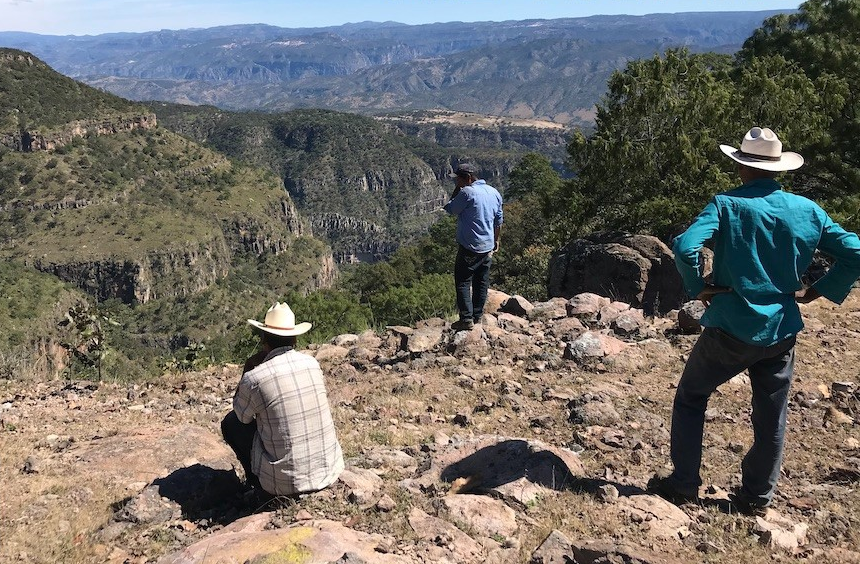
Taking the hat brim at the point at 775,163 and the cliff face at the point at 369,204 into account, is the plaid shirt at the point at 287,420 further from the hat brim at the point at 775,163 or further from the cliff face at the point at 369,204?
the cliff face at the point at 369,204

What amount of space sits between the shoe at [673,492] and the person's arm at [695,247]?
44.8 inches

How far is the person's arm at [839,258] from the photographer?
121 inches

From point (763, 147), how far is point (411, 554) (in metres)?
2.65

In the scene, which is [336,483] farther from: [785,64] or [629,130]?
[785,64]

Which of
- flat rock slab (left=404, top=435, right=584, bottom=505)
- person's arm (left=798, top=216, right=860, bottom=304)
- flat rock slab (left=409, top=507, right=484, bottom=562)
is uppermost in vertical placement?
person's arm (left=798, top=216, right=860, bottom=304)

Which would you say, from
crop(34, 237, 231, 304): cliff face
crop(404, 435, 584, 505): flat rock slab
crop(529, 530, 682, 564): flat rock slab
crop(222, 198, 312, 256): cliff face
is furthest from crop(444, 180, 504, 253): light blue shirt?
crop(222, 198, 312, 256): cliff face

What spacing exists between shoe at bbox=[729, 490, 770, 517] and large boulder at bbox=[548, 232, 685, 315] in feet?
18.3

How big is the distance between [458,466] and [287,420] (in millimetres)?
1219

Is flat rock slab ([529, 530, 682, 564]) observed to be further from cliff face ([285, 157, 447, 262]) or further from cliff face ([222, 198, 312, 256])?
cliff face ([285, 157, 447, 262])

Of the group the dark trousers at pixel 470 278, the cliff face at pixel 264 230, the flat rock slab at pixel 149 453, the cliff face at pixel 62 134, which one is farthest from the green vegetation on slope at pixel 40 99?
the flat rock slab at pixel 149 453

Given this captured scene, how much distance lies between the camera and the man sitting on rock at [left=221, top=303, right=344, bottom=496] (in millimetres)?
3432

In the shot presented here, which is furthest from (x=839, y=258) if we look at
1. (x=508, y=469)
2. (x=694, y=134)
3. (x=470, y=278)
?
(x=694, y=134)

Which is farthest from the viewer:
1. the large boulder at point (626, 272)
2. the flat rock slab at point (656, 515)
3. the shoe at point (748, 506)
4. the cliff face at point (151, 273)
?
the cliff face at point (151, 273)

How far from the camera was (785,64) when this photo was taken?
13789mm
